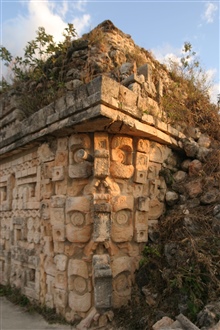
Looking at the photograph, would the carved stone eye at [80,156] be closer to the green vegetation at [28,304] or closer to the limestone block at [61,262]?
the limestone block at [61,262]

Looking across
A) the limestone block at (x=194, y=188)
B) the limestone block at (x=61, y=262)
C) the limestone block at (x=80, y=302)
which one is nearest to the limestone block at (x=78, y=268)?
the limestone block at (x=61, y=262)

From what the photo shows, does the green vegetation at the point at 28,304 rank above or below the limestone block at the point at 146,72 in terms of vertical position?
below

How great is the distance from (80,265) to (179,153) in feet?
8.53

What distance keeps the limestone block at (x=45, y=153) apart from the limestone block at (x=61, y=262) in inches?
55.9

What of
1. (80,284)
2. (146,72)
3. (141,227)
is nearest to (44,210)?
(80,284)

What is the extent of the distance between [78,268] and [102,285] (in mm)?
389

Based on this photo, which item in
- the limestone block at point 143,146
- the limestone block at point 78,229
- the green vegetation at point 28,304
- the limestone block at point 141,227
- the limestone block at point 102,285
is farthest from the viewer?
the limestone block at point 143,146

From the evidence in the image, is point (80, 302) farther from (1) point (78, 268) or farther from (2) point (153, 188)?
(2) point (153, 188)

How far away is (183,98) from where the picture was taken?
213 inches

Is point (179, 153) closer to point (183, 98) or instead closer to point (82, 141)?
point (183, 98)

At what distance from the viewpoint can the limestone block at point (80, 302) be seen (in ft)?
11.2

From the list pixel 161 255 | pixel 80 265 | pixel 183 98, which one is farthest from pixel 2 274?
pixel 183 98

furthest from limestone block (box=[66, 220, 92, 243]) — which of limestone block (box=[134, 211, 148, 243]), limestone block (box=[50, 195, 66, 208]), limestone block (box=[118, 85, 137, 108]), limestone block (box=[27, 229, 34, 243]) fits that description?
limestone block (box=[118, 85, 137, 108])

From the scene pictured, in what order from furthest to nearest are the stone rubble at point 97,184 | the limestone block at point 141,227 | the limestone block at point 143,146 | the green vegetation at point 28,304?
1. the limestone block at point 143,146
2. the limestone block at point 141,227
3. the green vegetation at point 28,304
4. the stone rubble at point 97,184
